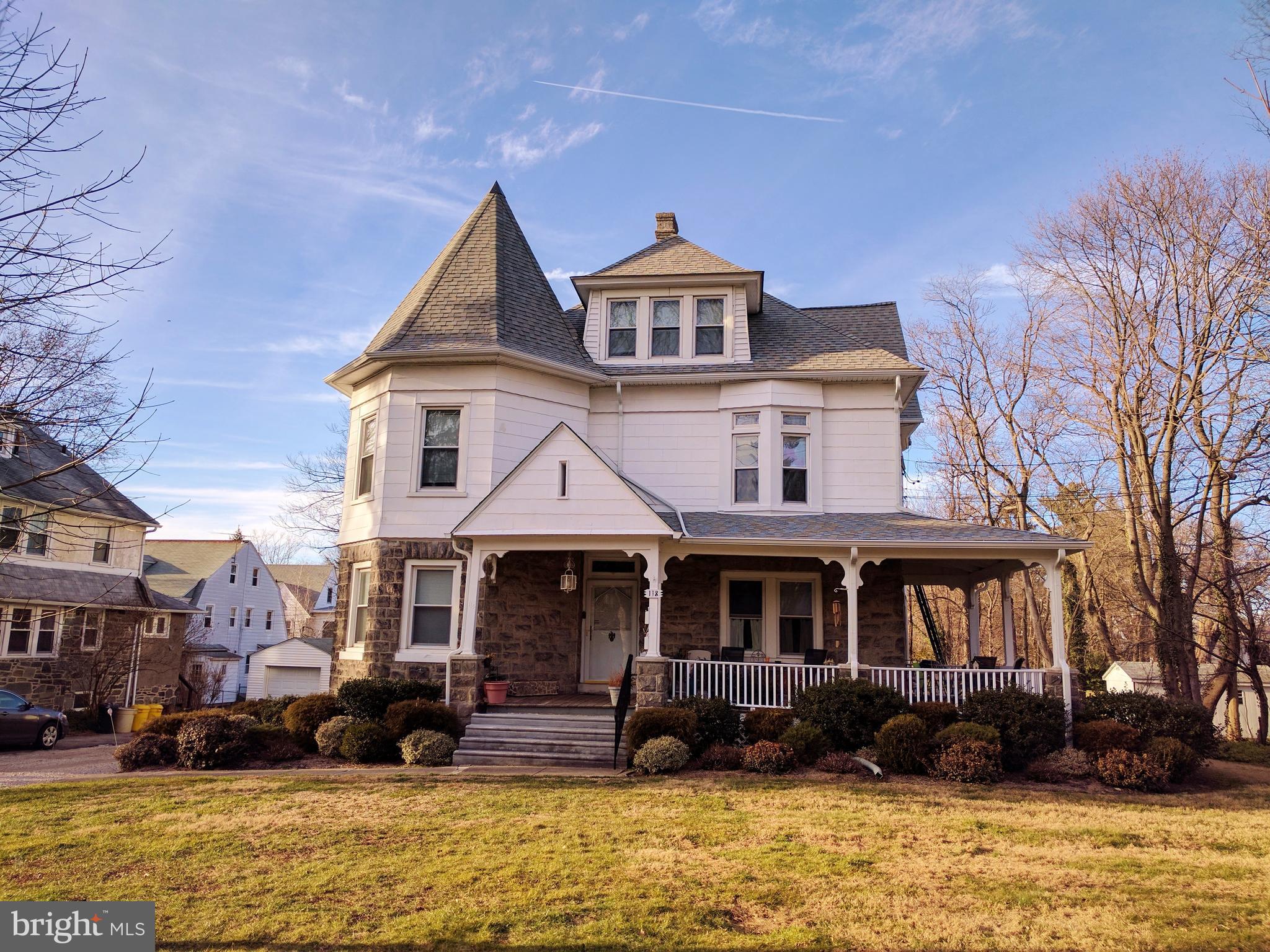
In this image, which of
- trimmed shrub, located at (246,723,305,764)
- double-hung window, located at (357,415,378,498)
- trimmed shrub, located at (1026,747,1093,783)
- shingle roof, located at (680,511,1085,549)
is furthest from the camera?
double-hung window, located at (357,415,378,498)

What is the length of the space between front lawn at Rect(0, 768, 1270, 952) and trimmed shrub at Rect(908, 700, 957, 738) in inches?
61.2

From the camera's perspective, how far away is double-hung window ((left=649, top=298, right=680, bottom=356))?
16.8 metres

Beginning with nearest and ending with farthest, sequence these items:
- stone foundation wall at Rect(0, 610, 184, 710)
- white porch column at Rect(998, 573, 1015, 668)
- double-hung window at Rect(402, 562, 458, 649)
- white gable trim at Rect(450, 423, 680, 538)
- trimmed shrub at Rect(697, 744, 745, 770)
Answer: trimmed shrub at Rect(697, 744, 745, 770), white gable trim at Rect(450, 423, 680, 538), double-hung window at Rect(402, 562, 458, 649), white porch column at Rect(998, 573, 1015, 668), stone foundation wall at Rect(0, 610, 184, 710)

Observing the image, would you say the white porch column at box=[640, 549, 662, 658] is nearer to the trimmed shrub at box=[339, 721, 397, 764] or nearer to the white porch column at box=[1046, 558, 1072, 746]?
the trimmed shrub at box=[339, 721, 397, 764]

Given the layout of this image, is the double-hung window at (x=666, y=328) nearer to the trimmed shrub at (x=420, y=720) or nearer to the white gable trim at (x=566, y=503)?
the white gable trim at (x=566, y=503)

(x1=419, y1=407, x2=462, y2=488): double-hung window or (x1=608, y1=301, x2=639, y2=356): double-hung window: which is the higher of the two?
(x1=608, y1=301, x2=639, y2=356): double-hung window

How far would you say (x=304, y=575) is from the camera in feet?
187

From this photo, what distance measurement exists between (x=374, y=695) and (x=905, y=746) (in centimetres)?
802

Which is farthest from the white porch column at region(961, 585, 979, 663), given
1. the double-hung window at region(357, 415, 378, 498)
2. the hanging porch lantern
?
the double-hung window at region(357, 415, 378, 498)

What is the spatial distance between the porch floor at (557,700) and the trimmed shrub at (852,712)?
3.41m

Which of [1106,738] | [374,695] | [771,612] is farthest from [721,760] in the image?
[374,695]

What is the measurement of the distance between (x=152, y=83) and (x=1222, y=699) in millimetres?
31531

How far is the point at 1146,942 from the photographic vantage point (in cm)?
569

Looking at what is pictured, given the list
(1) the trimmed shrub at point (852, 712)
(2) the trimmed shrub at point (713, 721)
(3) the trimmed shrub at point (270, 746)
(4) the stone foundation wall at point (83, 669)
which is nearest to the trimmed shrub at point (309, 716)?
(3) the trimmed shrub at point (270, 746)
